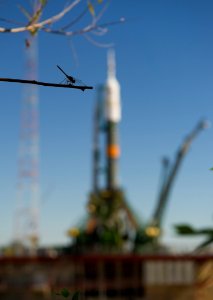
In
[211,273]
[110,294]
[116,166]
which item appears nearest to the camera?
[211,273]

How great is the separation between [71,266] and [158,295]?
5.84 meters

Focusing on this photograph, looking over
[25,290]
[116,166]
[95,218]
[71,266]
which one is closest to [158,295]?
[71,266]

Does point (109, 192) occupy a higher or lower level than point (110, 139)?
lower

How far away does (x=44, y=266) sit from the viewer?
3622cm

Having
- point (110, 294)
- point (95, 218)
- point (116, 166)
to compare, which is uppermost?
point (116, 166)

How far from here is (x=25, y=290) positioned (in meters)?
35.0

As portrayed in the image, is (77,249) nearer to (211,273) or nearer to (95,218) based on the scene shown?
(95,218)

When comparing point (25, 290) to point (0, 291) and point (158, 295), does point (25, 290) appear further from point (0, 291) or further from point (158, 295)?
point (158, 295)

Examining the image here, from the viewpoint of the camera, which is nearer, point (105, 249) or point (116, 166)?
point (105, 249)

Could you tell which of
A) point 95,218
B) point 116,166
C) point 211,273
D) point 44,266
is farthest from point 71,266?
point 211,273

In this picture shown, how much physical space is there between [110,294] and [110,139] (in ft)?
Result: 92.6

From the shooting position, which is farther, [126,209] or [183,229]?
[126,209]

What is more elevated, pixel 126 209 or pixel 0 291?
pixel 126 209

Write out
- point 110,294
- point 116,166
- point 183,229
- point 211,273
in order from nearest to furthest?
point 183,229 → point 211,273 → point 110,294 → point 116,166
